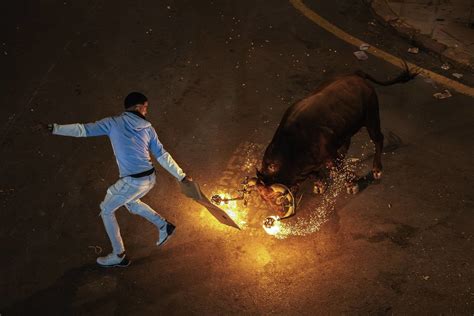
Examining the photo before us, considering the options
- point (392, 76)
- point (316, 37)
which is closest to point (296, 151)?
point (392, 76)

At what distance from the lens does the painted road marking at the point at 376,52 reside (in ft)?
26.0

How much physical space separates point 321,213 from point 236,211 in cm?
113

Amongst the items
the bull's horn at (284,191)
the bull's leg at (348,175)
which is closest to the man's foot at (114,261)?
the bull's horn at (284,191)

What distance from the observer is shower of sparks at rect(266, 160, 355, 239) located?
6.20 meters

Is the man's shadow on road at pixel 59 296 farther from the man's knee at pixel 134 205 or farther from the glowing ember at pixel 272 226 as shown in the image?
the glowing ember at pixel 272 226

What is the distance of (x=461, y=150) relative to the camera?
6.89 metres

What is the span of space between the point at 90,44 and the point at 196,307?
593 centimetres

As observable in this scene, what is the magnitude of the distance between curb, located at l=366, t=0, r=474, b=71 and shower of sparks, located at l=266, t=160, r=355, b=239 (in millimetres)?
3173

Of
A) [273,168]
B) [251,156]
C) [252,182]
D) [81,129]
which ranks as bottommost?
[251,156]

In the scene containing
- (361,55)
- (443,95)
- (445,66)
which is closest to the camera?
(443,95)

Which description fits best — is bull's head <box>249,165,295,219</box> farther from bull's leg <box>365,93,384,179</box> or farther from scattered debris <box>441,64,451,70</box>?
scattered debris <box>441,64,451,70</box>

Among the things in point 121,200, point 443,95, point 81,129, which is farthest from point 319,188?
Answer: point 81,129

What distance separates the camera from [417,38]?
8797mm

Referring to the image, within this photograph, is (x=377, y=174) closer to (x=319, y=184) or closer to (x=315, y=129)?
(x=319, y=184)
